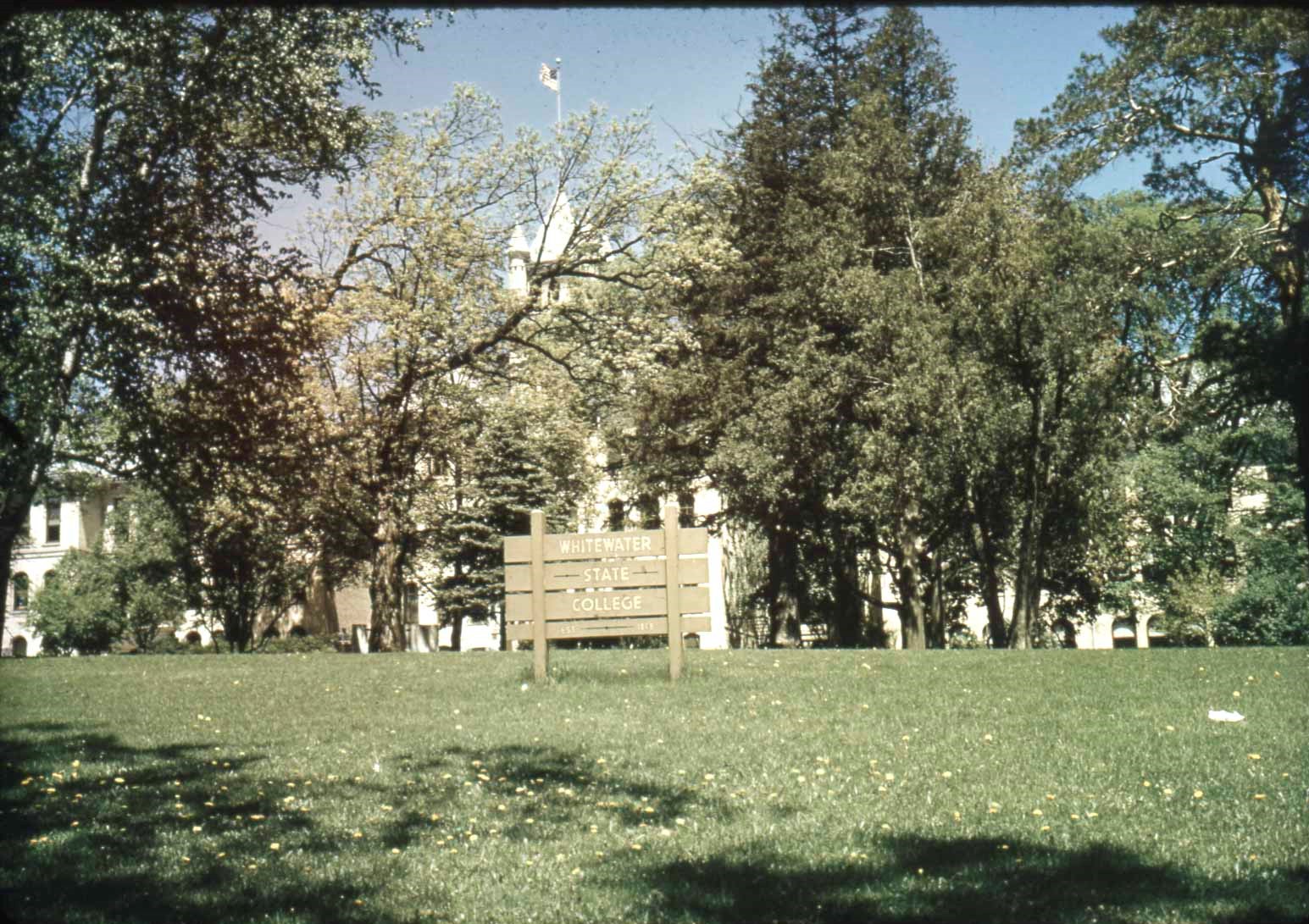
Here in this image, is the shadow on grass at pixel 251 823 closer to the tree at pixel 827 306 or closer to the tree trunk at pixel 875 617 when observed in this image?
the tree at pixel 827 306

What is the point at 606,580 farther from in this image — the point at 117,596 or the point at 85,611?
the point at 117,596

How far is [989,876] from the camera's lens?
17.5 ft

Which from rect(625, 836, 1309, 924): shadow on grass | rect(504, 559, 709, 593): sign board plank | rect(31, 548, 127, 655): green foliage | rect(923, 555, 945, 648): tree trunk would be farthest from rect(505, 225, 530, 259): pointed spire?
rect(31, 548, 127, 655): green foliage

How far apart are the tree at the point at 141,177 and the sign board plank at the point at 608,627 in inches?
250

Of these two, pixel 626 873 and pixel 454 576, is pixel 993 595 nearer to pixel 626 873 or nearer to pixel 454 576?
pixel 454 576

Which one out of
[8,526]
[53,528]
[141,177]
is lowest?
[8,526]

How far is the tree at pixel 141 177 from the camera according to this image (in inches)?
464

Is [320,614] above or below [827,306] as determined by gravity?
below

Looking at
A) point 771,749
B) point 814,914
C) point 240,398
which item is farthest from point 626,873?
point 240,398

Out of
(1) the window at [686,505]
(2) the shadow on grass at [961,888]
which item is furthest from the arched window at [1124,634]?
(2) the shadow on grass at [961,888]

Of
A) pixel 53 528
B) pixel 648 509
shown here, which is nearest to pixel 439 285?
pixel 648 509

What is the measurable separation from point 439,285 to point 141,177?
54.6 ft

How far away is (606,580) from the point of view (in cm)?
1540

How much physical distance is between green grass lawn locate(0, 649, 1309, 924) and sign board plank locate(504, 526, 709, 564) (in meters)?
2.71
